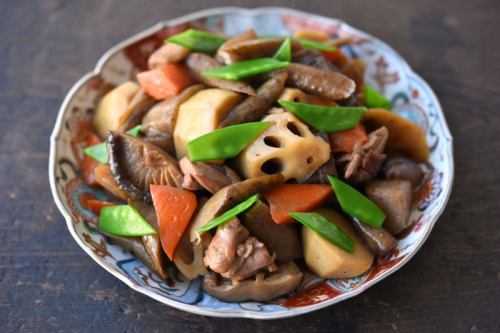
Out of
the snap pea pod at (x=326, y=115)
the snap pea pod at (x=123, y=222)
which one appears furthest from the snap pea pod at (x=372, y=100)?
the snap pea pod at (x=123, y=222)

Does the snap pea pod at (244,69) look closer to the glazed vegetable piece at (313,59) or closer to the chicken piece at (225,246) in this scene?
the glazed vegetable piece at (313,59)

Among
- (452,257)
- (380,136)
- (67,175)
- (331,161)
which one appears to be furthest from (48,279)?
(452,257)

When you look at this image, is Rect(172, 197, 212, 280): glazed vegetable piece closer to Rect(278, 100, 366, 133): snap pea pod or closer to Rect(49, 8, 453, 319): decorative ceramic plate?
Rect(49, 8, 453, 319): decorative ceramic plate

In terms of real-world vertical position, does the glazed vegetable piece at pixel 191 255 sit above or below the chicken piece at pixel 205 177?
below

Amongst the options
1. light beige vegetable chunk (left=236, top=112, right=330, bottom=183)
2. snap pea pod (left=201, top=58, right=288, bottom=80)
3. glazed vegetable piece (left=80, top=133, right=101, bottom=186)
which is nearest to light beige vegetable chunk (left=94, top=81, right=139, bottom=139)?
glazed vegetable piece (left=80, top=133, right=101, bottom=186)

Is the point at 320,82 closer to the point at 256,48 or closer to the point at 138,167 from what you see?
the point at 256,48

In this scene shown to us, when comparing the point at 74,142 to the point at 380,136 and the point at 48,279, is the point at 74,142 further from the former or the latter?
the point at 380,136
